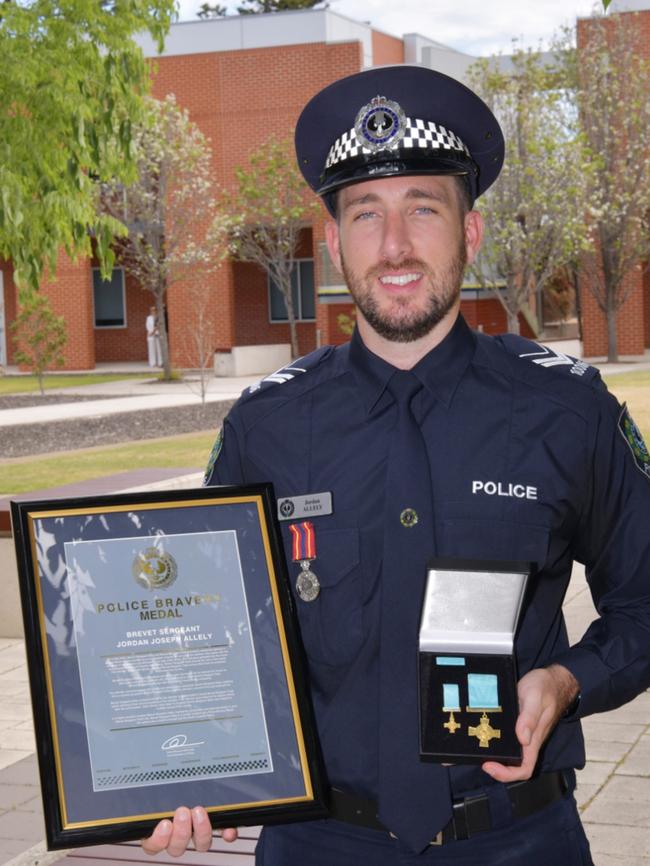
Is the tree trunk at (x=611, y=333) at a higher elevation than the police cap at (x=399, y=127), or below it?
below

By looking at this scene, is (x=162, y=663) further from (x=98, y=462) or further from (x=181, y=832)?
(x=98, y=462)

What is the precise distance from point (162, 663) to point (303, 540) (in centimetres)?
33

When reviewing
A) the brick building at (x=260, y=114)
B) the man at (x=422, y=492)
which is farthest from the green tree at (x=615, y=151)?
the man at (x=422, y=492)

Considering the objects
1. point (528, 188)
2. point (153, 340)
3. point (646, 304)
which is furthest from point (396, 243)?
point (646, 304)

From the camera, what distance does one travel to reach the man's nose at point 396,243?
88.3 inches

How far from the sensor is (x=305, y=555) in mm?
2262

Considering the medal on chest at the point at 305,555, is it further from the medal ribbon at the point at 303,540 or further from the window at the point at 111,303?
the window at the point at 111,303

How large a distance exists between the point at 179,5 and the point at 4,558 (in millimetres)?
5106

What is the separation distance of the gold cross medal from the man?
114 millimetres

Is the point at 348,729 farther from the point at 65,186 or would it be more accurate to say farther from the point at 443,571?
the point at 65,186

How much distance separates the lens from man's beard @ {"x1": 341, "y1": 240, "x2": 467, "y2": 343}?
2.25 meters

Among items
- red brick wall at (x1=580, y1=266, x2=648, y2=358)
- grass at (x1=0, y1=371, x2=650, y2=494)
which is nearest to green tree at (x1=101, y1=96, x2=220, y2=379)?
red brick wall at (x1=580, y1=266, x2=648, y2=358)

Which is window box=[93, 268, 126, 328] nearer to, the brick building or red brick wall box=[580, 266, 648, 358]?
the brick building

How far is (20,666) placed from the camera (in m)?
7.95
